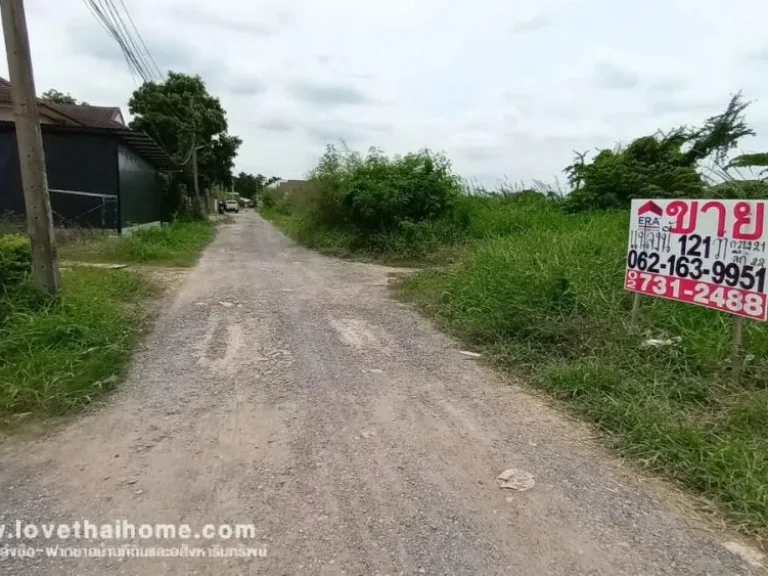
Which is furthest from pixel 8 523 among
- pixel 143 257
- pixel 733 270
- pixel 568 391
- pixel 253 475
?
pixel 143 257

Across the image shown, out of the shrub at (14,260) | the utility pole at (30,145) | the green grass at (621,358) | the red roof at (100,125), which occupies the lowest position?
the green grass at (621,358)

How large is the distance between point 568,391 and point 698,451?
1.02 m

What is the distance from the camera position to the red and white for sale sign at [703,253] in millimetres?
3271

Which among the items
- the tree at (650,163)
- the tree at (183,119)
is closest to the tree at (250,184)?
the tree at (183,119)

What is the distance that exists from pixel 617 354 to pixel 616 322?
1.71 feet

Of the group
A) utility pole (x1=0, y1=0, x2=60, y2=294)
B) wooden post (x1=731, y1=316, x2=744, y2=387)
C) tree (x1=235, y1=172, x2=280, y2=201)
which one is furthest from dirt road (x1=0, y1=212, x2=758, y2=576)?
tree (x1=235, y1=172, x2=280, y2=201)

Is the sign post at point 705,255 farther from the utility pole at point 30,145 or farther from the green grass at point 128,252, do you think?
the green grass at point 128,252

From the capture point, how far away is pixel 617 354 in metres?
4.05

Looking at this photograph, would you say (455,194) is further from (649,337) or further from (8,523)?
(8,523)

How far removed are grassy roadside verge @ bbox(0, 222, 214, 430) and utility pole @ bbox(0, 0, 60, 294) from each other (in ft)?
0.92

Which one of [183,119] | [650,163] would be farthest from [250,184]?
[650,163]

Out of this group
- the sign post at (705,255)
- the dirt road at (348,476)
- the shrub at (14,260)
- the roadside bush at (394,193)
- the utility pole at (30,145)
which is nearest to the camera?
the dirt road at (348,476)

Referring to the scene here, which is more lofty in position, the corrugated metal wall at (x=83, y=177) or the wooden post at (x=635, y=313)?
the corrugated metal wall at (x=83, y=177)

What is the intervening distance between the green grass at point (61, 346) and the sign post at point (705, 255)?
13.9 feet
